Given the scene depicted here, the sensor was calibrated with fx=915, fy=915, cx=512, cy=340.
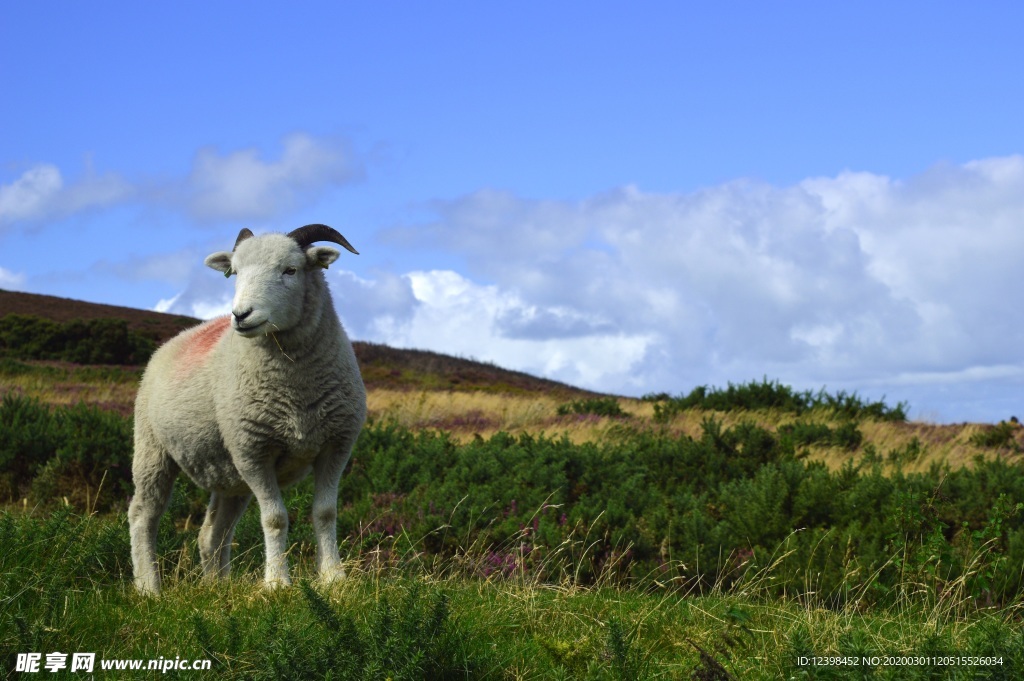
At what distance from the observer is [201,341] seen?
6.68 m

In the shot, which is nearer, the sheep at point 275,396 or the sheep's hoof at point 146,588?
the sheep at point 275,396

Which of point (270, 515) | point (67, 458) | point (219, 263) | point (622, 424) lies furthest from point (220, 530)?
point (622, 424)

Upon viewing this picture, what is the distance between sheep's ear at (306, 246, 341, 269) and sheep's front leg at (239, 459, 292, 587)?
130 centimetres

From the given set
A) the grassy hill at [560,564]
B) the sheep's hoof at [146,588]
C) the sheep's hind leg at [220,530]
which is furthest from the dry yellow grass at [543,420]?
the sheep's hoof at [146,588]

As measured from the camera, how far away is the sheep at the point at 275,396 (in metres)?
5.64

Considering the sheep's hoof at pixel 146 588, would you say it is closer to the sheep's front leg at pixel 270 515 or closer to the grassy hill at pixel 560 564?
the grassy hill at pixel 560 564

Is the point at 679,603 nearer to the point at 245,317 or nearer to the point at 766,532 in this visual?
the point at 766,532

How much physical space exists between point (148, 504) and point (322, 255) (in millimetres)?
2373

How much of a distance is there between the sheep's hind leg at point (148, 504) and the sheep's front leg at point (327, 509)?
1439 mm

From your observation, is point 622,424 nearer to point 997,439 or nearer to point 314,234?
point 997,439

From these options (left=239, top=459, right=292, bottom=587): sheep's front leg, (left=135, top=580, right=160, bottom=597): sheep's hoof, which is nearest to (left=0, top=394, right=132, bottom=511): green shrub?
(left=135, top=580, right=160, bottom=597): sheep's hoof

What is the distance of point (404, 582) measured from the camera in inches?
224

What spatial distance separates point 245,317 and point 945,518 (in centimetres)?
696

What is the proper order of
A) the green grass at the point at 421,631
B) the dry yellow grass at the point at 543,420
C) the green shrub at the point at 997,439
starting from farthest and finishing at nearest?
the green shrub at the point at 997,439
the dry yellow grass at the point at 543,420
the green grass at the point at 421,631
